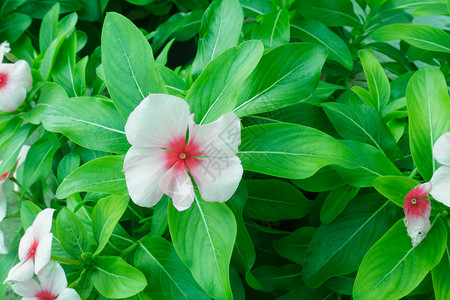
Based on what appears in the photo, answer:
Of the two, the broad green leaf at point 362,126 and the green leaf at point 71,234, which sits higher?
the broad green leaf at point 362,126

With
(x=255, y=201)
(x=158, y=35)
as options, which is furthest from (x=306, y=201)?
(x=158, y=35)

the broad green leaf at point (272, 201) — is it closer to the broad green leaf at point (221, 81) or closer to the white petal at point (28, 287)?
the broad green leaf at point (221, 81)

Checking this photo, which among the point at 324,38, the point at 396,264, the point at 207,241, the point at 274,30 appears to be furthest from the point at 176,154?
the point at 324,38

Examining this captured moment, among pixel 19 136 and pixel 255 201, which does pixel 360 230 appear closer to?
pixel 255 201

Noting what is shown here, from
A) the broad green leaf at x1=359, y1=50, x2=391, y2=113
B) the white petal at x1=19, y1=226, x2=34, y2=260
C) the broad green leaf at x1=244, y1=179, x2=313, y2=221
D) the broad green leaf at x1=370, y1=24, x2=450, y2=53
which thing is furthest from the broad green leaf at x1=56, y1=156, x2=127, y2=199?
the broad green leaf at x1=370, y1=24, x2=450, y2=53

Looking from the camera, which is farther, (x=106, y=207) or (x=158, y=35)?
(x=158, y=35)

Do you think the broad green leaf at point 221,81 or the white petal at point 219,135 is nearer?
the white petal at point 219,135

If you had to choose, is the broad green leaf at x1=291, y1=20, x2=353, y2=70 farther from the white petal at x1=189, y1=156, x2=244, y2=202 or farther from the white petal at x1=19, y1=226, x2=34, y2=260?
the white petal at x1=19, y1=226, x2=34, y2=260

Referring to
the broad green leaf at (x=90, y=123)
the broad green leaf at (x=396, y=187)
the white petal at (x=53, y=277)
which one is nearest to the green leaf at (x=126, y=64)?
the broad green leaf at (x=90, y=123)
